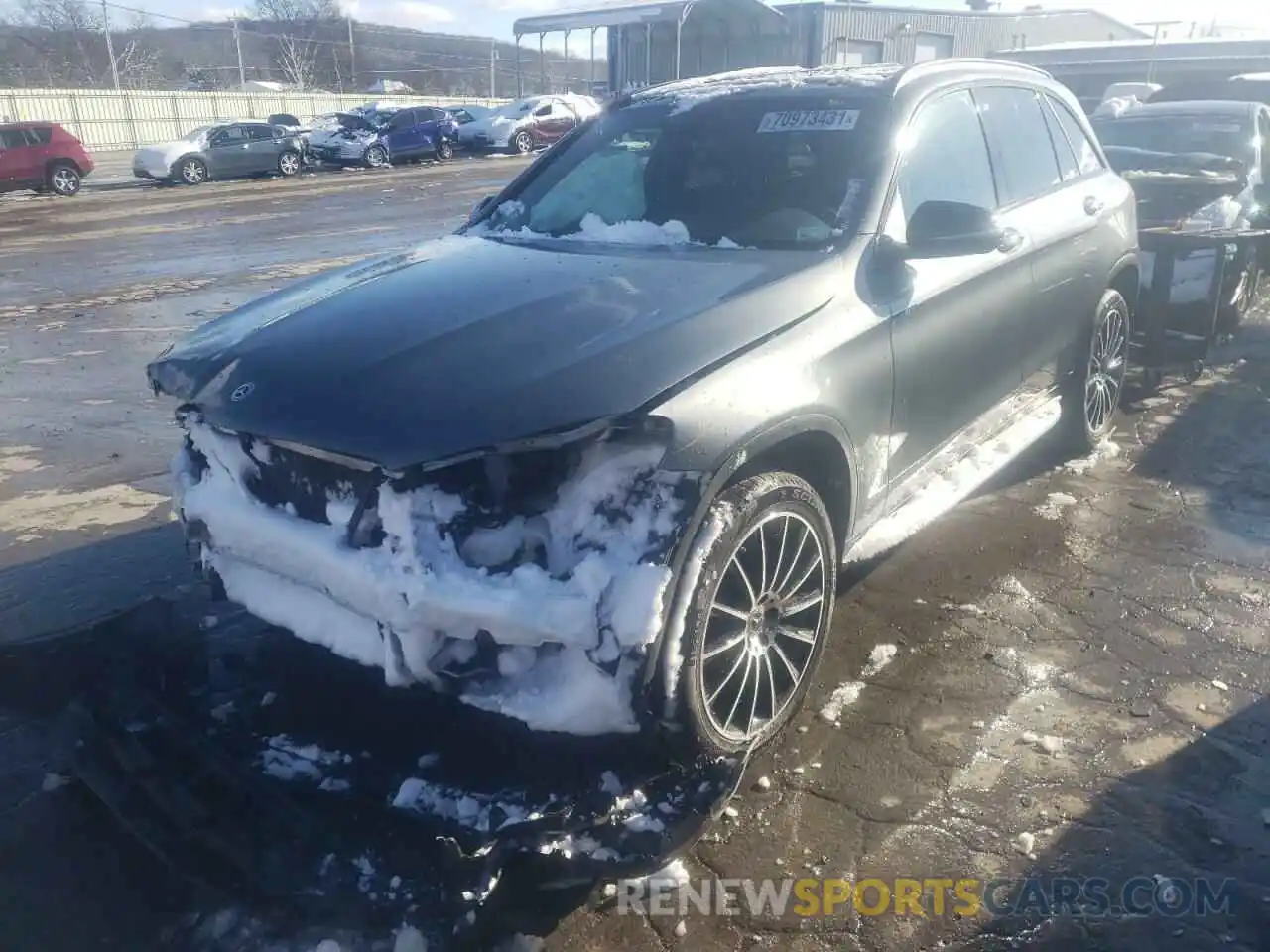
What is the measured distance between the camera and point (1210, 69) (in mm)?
25594

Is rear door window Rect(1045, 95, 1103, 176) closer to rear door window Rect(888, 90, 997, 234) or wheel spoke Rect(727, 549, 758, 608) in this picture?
rear door window Rect(888, 90, 997, 234)

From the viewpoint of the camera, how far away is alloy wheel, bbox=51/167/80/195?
22.1 meters

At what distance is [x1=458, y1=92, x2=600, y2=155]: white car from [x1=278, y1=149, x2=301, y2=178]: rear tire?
6.55 m

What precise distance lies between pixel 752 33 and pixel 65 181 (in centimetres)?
2295

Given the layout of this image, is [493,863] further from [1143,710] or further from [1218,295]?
[1218,295]

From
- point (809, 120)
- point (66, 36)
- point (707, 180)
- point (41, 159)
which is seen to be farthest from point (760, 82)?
point (66, 36)

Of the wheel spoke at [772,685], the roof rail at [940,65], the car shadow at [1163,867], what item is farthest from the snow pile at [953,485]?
the roof rail at [940,65]

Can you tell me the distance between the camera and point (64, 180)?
22234mm

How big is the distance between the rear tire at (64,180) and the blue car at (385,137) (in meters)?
7.04

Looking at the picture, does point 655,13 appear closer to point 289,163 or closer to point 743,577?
point 289,163

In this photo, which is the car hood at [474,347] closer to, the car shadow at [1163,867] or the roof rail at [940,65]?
the roof rail at [940,65]

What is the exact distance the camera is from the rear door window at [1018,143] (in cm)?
433

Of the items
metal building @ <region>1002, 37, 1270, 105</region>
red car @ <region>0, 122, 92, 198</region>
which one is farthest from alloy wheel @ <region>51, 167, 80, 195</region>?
metal building @ <region>1002, 37, 1270, 105</region>

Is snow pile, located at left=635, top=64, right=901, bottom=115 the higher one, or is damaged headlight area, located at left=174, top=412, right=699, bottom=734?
snow pile, located at left=635, top=64, right=901, bottom=115
